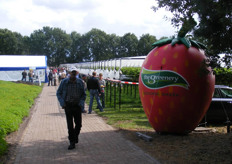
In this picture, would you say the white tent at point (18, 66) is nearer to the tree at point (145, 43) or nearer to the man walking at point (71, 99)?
the man walking at point (71, 99)

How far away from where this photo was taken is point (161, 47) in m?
8.10

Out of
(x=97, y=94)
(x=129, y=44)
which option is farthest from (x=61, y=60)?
(x=97, y=94)

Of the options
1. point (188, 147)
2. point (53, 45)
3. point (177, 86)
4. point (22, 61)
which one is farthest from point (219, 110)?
point (53, 45)

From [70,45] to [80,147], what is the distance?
108799 millimetres

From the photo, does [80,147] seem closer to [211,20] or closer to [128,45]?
[211,20]

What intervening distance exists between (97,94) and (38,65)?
24.1 metres

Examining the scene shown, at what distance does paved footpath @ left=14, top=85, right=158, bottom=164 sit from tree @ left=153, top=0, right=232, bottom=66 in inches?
108

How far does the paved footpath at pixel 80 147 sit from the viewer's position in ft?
20.6

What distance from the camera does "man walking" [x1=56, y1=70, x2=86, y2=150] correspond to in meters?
7.22

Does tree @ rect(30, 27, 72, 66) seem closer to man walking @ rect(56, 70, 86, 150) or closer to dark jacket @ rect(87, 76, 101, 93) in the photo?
dark jacket @ rect(87, 76, 101, 93)

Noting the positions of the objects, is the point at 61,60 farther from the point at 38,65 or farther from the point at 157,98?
the point at 157,98

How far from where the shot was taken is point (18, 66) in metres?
36.0

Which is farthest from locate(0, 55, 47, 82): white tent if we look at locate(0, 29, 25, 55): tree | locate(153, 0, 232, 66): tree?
locate(0, 29, 25, 55): tree

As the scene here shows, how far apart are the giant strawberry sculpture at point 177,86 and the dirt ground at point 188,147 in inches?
15.7
